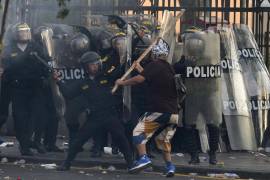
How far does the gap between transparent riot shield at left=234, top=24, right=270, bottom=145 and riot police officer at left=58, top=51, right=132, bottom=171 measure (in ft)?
10.3

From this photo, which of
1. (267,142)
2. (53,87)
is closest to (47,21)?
(53,87)

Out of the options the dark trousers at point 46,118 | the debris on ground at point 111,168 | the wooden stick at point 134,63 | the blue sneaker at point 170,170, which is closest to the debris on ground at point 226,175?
the blue sneaker at point 170,170

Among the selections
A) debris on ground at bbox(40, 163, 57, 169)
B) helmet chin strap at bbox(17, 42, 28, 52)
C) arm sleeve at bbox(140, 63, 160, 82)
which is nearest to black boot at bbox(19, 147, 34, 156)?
debris on ground at bbox(40, 163, 57, 169)

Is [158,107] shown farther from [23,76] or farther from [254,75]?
[254,75]

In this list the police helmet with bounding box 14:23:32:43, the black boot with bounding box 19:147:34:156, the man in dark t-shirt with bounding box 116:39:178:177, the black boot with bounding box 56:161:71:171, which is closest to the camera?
the man in dark t-shirt with bounding box 116:39:178:177

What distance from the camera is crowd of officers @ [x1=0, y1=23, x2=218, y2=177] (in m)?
11.2

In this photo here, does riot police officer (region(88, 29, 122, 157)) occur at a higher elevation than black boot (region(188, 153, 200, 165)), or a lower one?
higher

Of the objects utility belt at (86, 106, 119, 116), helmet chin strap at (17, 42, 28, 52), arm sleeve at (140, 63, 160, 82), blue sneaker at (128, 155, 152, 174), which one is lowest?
blue sneaker at (128, 155, 152, 174)

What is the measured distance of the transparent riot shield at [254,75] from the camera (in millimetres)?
14078

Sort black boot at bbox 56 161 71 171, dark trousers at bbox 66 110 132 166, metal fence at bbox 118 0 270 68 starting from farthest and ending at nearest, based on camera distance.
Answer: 1. metal fence at bbox 118 0 270 68
2. black boot at bbox 56 161 71 171
3. dark trousers at bbox 66 110 132 166

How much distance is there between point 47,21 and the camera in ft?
49.8

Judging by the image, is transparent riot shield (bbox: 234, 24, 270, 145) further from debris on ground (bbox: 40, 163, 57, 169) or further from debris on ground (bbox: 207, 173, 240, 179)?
debris on ground (bbox: 40, 163, 57, 169)

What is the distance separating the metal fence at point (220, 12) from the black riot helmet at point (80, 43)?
7.17 feet

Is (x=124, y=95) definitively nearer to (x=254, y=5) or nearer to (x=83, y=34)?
(x=83, y=34)
